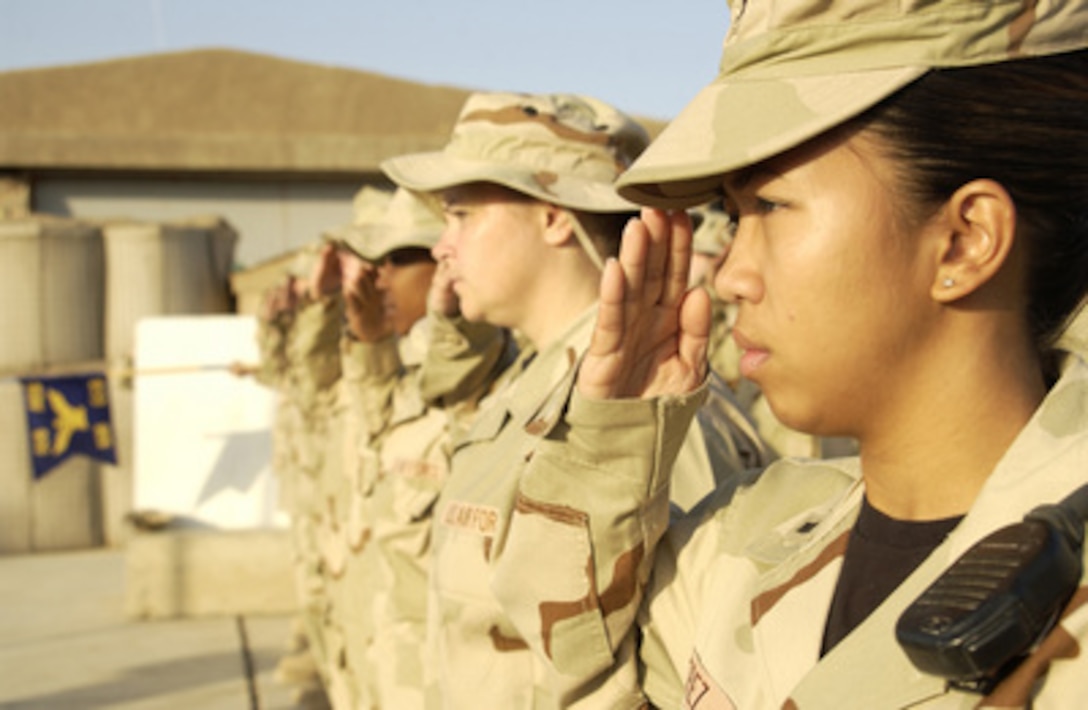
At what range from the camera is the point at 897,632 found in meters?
1.20

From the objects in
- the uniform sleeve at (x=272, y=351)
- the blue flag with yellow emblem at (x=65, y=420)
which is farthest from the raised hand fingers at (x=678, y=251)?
the blue flag with yellow emblem at (x=65, y=420)

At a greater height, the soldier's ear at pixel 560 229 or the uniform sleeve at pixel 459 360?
the soldier's ear at pixel 560 229

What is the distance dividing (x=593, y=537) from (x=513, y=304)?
1.09 meters

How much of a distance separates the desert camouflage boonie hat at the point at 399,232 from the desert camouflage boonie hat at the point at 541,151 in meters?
1.52

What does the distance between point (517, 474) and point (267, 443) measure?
8916 millimetres

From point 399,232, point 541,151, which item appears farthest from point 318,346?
point 541,151

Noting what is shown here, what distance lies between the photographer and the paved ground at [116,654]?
7180 millimetres

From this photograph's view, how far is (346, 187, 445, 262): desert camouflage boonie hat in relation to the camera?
457cm

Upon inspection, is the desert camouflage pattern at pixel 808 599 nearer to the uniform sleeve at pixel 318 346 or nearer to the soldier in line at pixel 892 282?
the soldier in line at pixel 892 282

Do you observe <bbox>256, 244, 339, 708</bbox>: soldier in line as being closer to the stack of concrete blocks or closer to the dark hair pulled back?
the stack of concrete blocks

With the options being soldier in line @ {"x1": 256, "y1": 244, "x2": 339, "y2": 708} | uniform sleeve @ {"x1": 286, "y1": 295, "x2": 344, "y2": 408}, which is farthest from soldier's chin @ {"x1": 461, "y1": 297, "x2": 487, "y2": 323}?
uniform sleeve @ {"x1": 286, "y1": 295, "x2": 344, "y2": 408}

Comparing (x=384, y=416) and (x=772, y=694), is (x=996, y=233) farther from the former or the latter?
(x=384, y=416)

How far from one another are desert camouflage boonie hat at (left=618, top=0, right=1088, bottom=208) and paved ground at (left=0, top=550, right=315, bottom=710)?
5987 mm

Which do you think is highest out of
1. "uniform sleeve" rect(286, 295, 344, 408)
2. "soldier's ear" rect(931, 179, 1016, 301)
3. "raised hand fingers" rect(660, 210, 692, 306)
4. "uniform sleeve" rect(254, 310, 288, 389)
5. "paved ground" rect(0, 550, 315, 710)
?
"soldier's ear" rect(931, 179, 1016, 301)
